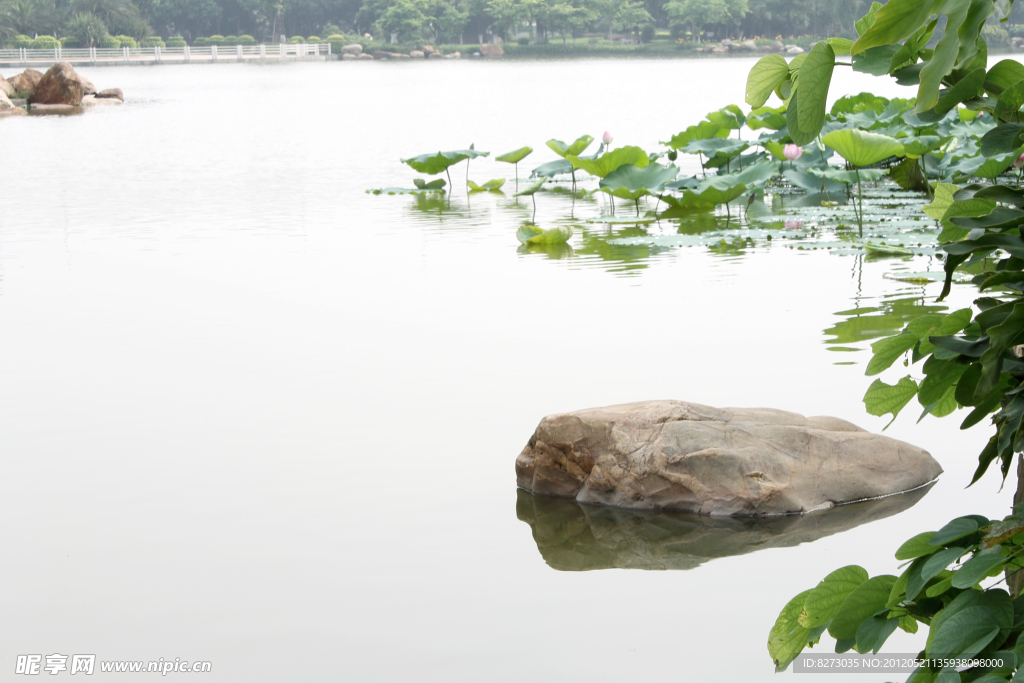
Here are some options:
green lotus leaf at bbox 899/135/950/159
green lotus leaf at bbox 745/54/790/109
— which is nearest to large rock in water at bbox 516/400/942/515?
green lotus leaf at bbox 745/54/790/109

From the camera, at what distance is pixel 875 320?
15.9 ft

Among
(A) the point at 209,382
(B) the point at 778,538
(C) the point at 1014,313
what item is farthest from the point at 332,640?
(A) the point at 209,382

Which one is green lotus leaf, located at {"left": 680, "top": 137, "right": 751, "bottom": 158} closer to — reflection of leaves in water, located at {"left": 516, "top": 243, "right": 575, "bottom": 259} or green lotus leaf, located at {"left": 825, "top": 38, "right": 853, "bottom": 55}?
reflection of leaves in water, located at {"left": 516, "top": 243, "right": 575, "bottom": 259}

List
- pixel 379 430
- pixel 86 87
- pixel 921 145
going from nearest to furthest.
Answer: pixel 379 430 → pixel 921 145 → pixel 86 87

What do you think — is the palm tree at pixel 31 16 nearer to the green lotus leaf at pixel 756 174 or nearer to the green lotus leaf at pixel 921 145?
the green lotus leaf at pixel 756 174

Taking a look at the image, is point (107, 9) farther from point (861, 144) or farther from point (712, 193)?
point (861, 144)

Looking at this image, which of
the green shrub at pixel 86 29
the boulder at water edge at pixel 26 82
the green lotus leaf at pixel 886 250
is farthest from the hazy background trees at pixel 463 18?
the green lotus leaf at pixel 886 250

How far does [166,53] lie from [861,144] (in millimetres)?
58908

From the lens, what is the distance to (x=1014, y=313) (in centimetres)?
88

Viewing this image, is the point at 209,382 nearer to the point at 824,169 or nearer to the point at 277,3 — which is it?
the point at 824,169

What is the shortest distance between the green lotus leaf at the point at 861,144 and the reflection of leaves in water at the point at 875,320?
181 cm

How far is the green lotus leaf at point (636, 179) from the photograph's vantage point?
8453 mm

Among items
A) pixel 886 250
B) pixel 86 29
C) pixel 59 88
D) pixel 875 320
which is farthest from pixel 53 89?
pixel 86 29

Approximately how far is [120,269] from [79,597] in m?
4.58
